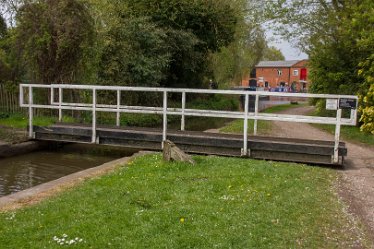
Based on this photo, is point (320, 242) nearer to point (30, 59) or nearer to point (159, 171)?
point (159, 171)

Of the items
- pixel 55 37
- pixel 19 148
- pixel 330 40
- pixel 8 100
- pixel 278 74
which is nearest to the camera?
pixel 19 148

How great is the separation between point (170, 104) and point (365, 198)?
64.4ft

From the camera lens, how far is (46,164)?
12742 millimetres

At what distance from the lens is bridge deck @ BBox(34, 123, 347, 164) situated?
11.0 m

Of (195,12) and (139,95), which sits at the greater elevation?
(195,12)

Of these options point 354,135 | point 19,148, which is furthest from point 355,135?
point 19,148

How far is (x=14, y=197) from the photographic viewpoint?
→ 7.79 meters

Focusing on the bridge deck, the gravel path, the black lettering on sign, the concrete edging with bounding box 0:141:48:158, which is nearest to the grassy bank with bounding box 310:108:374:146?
the gravel path

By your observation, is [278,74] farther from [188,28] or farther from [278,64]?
[188,28]

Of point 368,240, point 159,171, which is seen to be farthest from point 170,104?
point 368,240

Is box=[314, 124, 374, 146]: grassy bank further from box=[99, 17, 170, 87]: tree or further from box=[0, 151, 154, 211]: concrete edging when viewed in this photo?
box=[0, 151, 154, 211]: concrete edging

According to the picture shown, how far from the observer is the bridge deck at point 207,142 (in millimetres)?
11031

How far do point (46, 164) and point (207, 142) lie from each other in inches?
184

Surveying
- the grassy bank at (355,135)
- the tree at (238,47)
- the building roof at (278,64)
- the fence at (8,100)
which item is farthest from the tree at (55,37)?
the building roof at (278,64)
